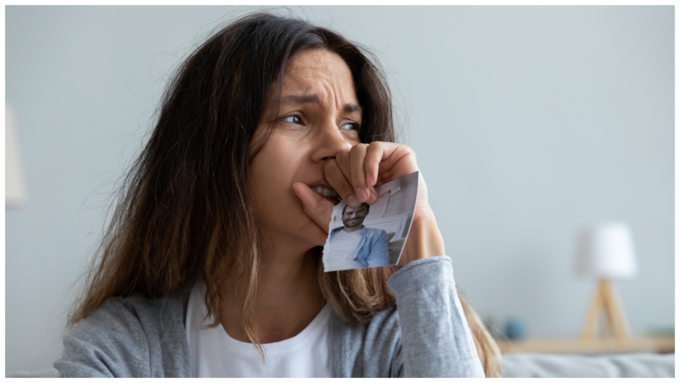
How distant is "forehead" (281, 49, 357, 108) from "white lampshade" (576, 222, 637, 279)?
2.22m

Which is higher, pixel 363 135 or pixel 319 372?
pixel 363 135

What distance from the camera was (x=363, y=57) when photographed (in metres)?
1.16

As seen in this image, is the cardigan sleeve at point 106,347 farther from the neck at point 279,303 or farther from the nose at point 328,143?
the nose at point 328,143

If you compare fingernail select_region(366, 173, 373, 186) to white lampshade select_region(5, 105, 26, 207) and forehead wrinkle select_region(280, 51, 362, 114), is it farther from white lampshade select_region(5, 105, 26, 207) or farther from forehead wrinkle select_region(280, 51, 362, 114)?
white lampshade select_region(5, 105, 26, 207)

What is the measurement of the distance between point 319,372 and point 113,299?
454mm

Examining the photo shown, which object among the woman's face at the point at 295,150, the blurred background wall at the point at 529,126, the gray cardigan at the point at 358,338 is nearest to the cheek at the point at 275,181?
the woman's face at the point at 295,150

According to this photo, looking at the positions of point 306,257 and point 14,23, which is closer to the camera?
point 306,257

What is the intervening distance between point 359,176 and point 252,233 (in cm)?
25

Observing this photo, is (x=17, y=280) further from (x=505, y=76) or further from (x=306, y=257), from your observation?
(x=505, y=76)

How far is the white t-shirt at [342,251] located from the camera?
816 mm

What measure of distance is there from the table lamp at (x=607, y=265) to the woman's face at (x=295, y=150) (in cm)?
229

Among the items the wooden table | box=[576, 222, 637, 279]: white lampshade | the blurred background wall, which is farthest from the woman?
box=[576, 222, 637, 279]: white lampshade

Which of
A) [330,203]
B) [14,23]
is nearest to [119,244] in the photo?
[330,203]

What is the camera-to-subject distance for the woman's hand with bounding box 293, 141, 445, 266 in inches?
34.9
